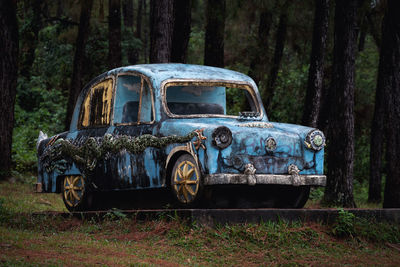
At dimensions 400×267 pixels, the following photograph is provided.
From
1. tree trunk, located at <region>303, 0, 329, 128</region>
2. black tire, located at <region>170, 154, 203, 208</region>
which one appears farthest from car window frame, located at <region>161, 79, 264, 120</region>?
tree trunk, located at <region>303, 0, 329, 128</region>

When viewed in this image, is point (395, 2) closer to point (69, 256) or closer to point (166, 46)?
point (166, 46)

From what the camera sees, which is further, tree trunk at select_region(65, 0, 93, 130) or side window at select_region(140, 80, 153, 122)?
tree trunk at select_region(65, 0, 93, 130)

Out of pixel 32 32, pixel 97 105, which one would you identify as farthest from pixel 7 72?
pixel 32 32

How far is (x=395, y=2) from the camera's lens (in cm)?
1341

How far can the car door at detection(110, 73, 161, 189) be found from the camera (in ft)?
29.6

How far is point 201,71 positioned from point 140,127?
4.23ft

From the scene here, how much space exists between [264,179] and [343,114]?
588 cm

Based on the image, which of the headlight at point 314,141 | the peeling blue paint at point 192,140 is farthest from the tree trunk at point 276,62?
the headlight at point 314,141

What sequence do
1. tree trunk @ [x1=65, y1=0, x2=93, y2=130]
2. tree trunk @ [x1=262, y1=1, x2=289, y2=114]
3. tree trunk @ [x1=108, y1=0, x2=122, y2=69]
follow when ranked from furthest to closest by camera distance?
tree trunk @ [x1=65, y1=0, x2=93, y2=130], tree trunk @ [x1=262, y1=1, x2=289, y2=114], tree trunk @ [x1=108, y1=0, x2=122, y2=69]

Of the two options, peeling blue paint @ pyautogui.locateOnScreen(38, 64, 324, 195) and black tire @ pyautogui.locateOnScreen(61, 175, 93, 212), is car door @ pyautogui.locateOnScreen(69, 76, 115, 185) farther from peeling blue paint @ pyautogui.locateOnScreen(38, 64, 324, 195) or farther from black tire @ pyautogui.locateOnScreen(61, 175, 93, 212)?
black tire @ pyautogui.locateOnScreen(61, 175, 93, 212)

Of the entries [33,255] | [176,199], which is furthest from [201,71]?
[33,255]

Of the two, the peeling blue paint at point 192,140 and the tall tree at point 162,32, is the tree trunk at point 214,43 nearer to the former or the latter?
the tall tree at point 162,32

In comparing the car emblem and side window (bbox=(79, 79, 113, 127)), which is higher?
side window (bbox=(79, 79, 113, 127))

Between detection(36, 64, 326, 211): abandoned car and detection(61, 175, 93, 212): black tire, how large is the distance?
2cm
